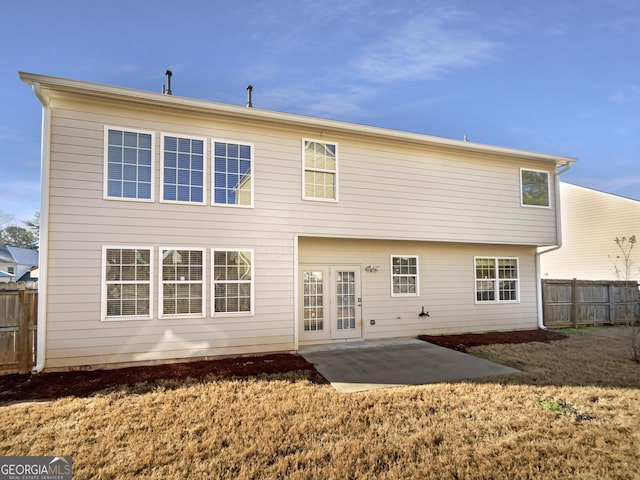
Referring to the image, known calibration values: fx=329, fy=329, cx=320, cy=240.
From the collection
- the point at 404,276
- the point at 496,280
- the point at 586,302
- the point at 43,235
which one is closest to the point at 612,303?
the point at 586,302

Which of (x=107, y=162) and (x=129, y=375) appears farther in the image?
(x=107, y=162)

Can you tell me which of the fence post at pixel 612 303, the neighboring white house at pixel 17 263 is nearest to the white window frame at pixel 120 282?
the fence post at pixel 612 303

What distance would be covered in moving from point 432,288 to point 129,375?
7.67m

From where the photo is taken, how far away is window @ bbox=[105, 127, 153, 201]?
6.54 m

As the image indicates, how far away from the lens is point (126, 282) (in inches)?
255

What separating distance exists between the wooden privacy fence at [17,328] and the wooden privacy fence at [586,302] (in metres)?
13.6

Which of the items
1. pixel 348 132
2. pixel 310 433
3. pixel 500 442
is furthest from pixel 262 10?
pixel 500 442

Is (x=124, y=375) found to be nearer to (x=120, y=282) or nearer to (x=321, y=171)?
(x=120, y=282)

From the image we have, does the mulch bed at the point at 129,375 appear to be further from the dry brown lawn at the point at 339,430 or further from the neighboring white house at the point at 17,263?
the neighboring white house at the point at 17,263

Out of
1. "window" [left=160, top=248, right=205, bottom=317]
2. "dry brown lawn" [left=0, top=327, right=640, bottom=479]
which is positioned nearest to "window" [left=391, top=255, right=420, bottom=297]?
"dry brown lawn" [left=0, top=327, right=640, bottom=479]

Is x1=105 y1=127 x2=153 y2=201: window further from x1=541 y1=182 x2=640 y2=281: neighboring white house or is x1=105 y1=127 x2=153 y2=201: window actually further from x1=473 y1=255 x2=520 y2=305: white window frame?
x1=541 y1=182 x2=640 y2=281: neighboring white house

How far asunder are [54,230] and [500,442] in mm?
7729

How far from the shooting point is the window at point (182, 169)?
271 inches

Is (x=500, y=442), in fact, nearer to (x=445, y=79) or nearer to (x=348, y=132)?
(x=348, y=132)
